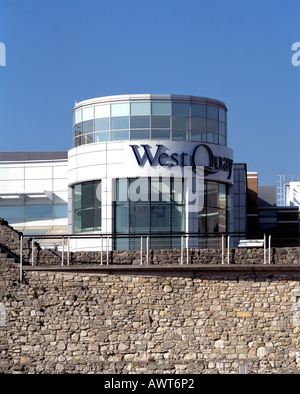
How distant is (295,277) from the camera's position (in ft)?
125

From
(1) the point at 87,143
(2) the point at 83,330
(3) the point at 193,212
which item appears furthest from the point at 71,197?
(2) the point at 83,330

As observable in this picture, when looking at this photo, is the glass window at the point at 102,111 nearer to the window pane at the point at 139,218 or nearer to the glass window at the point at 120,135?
the glass window at the point at 120,135

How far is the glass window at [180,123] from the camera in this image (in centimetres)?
4838

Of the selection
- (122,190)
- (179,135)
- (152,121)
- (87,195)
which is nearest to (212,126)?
(179,135)

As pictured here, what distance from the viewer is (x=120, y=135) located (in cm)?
4844

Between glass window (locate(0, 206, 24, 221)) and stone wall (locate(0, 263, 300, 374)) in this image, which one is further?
glass window (locate(0, 206, 24, 221))

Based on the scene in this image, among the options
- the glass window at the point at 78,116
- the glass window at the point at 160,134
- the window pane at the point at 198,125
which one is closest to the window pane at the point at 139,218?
the glass window at the point at 160,134

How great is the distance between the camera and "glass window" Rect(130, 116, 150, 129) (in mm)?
48375

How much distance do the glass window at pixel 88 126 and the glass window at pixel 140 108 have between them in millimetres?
1929

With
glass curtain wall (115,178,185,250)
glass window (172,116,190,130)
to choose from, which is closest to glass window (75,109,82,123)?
glass curtain wall (115,178,185,250)

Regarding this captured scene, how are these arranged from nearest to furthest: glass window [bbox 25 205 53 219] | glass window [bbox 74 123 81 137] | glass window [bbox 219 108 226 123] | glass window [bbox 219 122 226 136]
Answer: glass window [bbox 219 122 226 136], glass window [bbox 219 108 226 123], glass window [bbox 74 123 81 137], glass window [bbox 25 205 53 219]

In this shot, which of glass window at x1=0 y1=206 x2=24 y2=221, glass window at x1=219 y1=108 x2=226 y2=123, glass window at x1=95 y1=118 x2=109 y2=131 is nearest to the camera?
glass window at x1=95 y1=118 x2=109 y2=131

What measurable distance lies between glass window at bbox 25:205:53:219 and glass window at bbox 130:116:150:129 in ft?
32.7

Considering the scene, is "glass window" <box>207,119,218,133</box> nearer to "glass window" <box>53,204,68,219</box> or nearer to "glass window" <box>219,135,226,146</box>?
"glass window" <box>219,135,226,146</box>
